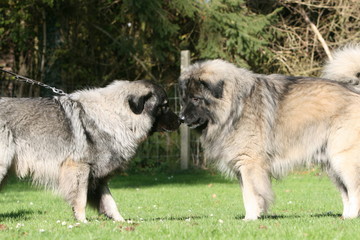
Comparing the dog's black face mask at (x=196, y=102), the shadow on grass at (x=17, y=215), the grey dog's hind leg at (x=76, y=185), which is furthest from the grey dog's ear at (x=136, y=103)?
the shadow on grass at (x=17, y=215)

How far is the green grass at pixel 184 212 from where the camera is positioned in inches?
191

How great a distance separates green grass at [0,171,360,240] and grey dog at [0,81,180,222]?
1.30ft

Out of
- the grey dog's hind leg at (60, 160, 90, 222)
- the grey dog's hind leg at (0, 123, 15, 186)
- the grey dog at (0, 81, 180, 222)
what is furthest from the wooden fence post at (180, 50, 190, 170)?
the grey dog's hind leg at (0, 123, 15, 186)

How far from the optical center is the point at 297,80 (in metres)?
6.52

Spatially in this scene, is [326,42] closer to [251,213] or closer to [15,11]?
[15,11]

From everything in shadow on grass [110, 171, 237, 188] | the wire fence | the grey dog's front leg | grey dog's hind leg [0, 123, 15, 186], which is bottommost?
shadow on grass [110, 171, 237, 188]

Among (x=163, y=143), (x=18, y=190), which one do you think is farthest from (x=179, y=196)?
(x=163, y=143)

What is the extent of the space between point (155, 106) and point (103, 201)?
4.10 ft

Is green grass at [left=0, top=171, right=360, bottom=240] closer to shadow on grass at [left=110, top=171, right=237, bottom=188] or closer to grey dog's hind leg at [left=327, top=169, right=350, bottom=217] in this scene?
shadow on grass at [left=110, top=171, right=237, bottom=188]

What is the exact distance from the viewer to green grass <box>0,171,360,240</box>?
15.9 feet

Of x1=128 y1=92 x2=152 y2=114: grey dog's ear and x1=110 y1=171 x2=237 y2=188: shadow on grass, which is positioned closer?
x1=128 y1=92 x2=152 y2=114: grey dog's ear

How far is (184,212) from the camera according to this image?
755 centimetres

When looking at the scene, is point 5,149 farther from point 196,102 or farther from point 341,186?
point 341,186

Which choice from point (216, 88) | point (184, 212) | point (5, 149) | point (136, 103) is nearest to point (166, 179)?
point (184, 212)
